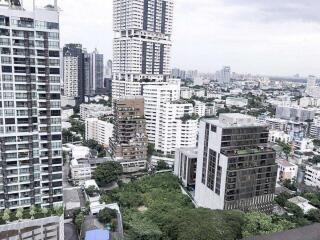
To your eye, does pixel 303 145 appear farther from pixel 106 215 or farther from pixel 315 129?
pixel 106 215

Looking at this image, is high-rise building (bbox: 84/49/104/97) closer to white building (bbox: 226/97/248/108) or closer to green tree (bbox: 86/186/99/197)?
white building (bbox: 226/97/248/108)

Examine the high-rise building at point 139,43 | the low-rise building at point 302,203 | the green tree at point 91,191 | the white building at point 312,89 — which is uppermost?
the high-rise building at point 139,43

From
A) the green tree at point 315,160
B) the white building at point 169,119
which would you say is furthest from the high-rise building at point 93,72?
the green tree at point 315,160

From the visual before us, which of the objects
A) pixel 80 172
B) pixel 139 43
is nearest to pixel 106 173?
pixel 80 172

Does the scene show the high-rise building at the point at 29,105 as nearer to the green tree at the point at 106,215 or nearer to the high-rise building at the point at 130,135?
the green tree at the point at 106,215

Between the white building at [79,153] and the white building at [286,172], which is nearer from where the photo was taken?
the white building at [286,172]

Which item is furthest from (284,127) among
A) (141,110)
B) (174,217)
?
(174,217)

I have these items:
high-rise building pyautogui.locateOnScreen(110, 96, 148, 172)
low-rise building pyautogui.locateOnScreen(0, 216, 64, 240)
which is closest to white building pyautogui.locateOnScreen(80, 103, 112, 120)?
high-rise building pyautogui.locateOnScreen(110, 96, 148, 172)
